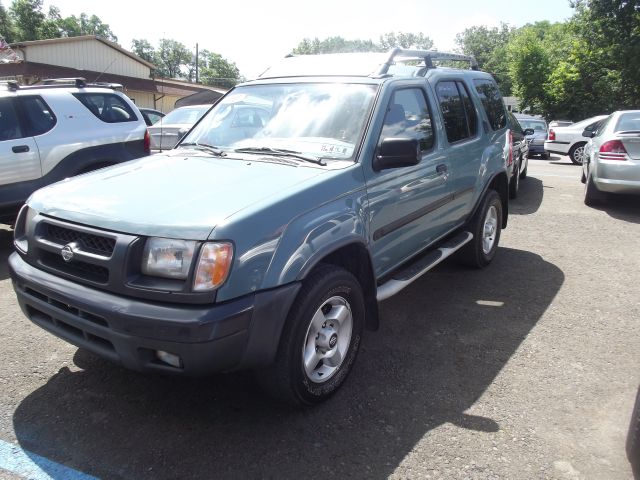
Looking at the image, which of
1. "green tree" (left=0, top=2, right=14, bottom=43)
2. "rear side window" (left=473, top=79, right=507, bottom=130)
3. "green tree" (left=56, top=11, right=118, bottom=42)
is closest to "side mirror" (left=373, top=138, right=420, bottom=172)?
"rear side window" (left=473, top=79, right=507, bottom=130)

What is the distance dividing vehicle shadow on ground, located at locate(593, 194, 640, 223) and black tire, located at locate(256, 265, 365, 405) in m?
6.42

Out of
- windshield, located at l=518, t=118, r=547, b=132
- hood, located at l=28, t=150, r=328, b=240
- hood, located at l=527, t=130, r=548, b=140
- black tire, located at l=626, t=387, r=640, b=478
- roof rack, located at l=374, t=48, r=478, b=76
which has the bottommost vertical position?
black tire, located at l=626, t=387, r=640, b=478

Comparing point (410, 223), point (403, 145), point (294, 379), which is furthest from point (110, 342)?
point (410, 223)

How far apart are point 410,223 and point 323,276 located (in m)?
1.23

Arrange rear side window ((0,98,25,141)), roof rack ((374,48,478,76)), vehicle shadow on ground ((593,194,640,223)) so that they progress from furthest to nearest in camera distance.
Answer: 1. vehicle shadow on ground ((593,194,640,223))
2. rear side window ((0,98,25,141))
3. roof rack ((374,48,478,76))

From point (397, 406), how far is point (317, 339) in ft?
2.09

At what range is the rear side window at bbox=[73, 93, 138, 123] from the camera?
22.4ft

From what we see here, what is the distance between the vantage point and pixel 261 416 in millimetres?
2959

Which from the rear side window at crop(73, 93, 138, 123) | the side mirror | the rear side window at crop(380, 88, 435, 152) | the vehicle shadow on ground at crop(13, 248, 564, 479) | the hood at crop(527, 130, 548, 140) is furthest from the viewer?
the hood at crop(527, 130, 548, 140)

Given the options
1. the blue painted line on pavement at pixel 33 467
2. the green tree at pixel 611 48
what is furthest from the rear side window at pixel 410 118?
the green tree at pixel 611 48

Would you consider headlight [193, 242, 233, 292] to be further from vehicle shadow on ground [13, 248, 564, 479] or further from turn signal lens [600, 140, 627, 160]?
turn signal lens [600, 140, 627, 160]

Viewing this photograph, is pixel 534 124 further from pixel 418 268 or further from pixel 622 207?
pixel 418 268

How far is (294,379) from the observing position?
274cm

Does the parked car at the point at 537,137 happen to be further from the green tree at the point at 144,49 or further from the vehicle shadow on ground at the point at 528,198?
the green tree at the point at 144,49
